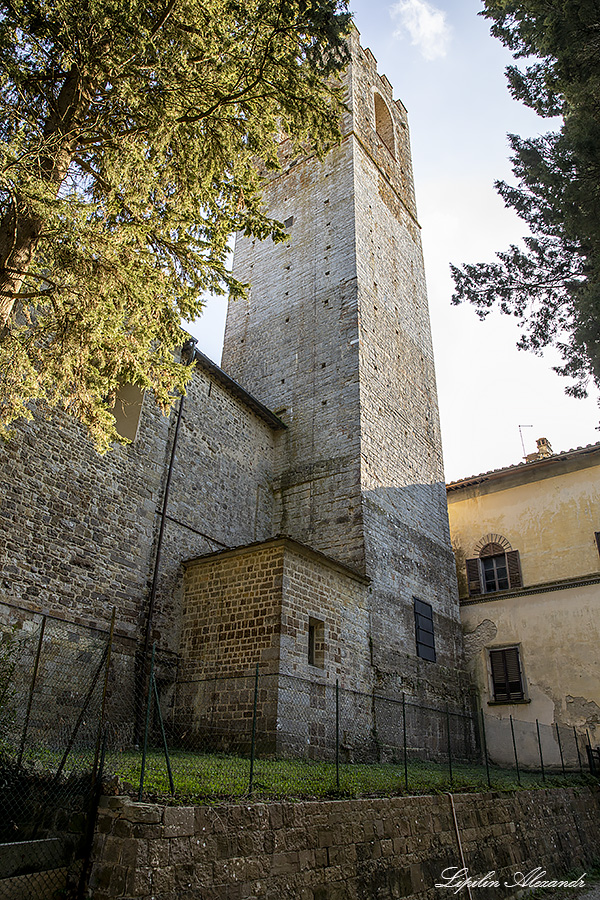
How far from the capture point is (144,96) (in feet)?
21.1

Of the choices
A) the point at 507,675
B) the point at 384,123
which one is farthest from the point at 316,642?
the point at 384,123

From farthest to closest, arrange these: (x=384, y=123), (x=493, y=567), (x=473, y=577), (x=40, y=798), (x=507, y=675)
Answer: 1. (x=384, y=123)
2. (x=473, y=577)
3. (x=493, y=567)
4. (x=507, y=675)
5. (x=40, y=798)

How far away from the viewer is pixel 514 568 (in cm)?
1521

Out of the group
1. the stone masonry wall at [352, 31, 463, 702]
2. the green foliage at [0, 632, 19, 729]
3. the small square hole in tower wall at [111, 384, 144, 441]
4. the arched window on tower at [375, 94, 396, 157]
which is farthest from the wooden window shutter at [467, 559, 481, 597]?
the arched window on tower at [375, 94, 396, 157]

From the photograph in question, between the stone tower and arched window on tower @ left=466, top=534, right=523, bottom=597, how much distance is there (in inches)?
41.7

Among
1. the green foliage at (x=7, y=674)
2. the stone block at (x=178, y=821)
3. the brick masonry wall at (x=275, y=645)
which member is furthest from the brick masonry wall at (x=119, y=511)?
the stone block at (x=178, y=821)

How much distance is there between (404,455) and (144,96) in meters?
10.3

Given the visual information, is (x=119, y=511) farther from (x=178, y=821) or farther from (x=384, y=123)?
(x=384, y=123)

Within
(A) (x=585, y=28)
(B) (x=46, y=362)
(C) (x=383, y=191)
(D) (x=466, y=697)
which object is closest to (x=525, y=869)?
(D) (x=466, y=697)

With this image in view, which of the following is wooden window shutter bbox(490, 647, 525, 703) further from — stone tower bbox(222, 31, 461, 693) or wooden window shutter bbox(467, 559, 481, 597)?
wooden window shutter bbox(467, 559, 481, 597)

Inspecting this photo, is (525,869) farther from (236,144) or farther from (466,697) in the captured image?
(236,144)

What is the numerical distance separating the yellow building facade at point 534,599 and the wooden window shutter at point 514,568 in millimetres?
26

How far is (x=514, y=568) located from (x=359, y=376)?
6.44 meters

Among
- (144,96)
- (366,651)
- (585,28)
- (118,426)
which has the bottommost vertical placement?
(366,651)
